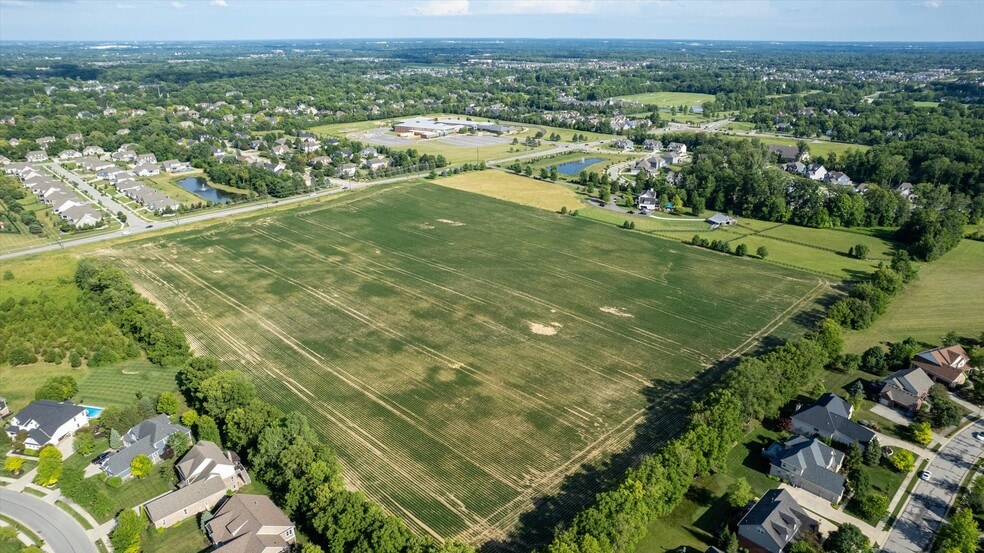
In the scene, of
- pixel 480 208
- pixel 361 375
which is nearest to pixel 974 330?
pixel 361 375

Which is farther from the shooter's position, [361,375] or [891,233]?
[891,233]

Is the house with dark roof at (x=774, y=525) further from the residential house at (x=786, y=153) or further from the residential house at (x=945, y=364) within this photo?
the residential house at (x=786, y=153)

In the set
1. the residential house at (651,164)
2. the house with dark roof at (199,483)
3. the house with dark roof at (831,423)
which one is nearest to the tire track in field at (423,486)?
the house with dark roof at (199,483)

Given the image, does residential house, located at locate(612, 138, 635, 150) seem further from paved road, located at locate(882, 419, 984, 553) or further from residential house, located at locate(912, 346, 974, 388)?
paved road, located at locate(882, 419, 984, 553)

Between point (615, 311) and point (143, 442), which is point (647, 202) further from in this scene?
point (143, 442)

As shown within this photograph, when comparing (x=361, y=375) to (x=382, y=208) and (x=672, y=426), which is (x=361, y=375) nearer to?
(x=672, y=426)
